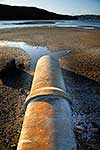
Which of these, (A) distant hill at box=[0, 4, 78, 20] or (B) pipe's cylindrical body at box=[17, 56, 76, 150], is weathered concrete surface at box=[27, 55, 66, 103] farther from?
(A) distant hill at box=[0, 4, 78, 20]

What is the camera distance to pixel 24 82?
9.86 meters

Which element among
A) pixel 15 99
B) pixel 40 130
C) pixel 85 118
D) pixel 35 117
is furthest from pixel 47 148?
pixel 15 99

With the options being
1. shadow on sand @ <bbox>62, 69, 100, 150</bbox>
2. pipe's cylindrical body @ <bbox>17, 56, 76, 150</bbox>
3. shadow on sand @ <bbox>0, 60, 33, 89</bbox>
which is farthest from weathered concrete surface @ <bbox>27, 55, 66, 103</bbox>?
shadow on sand @ <bbox>0, 60, 33, 89</bbox>

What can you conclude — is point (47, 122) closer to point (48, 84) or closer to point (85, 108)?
point (48, 84)

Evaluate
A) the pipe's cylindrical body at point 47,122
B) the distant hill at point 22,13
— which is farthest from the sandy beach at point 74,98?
the distant hill at point 22,13

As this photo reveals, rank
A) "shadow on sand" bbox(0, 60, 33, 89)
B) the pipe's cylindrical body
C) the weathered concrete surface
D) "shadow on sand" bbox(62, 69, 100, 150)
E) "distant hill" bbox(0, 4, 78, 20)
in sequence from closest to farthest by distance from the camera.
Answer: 1. the pipe's cylindrical body
2. the weathered concrete surface
3. "shadow on sand" bbox(62, 69, 100, 150)
4. "shadow on sand" bbox(0, 60, 33, 89)
5. "distant hill" bbox(0, 4, 78, 20)

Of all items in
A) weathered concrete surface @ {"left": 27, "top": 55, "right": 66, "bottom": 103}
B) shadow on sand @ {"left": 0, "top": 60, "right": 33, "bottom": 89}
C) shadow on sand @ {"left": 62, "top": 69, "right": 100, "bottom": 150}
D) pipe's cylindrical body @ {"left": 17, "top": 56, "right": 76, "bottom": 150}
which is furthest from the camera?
shadow on sand @ {"left": 0, "top": 60, "right": 33, "bottom": 89}

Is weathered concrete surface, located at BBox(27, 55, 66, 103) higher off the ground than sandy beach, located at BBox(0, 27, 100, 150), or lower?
higher

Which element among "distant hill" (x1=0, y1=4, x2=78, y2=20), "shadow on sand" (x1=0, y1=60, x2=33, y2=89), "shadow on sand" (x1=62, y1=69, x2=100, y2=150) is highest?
"distant hill" (x1=0, y1=4, x2=78, y2=20)

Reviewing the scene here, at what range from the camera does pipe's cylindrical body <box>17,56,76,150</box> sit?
390 cm

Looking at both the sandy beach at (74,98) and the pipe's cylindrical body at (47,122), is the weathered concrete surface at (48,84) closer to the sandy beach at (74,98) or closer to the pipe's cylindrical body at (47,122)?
the pipe's cylindrical body at (47,122)

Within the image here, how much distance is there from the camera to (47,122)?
4.38m

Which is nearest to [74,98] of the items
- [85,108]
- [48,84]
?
[85,108]

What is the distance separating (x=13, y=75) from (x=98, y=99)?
13.2 feet
